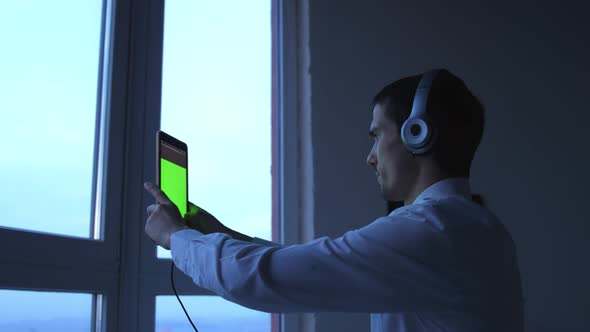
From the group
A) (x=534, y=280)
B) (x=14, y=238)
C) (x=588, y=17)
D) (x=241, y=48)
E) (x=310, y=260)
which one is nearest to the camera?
(x=310, y=260)

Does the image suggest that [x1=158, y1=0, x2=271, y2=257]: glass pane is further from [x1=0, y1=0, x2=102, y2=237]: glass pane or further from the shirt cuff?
the shirt cuff

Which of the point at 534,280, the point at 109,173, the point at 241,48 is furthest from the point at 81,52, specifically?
the point at 534,280

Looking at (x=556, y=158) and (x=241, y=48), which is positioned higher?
(x=241, y=48)

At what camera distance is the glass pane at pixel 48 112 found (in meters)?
1.37

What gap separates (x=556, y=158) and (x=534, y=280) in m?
0.52

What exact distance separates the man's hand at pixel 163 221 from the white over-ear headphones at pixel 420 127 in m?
0.43

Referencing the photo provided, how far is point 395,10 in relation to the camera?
2.37m

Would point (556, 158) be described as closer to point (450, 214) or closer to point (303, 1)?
point (303, 1)

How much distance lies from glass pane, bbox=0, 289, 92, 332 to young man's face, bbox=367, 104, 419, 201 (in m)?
0.83

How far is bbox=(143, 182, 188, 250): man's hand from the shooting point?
104 centimetres

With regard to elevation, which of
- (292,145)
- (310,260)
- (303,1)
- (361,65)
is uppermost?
(303,1)

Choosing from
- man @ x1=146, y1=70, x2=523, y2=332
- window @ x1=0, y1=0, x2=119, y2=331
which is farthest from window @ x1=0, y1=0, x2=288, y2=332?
man @ x1=146, y1=70, x2=523, y2=332

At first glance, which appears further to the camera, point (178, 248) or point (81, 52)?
point (81, 52)

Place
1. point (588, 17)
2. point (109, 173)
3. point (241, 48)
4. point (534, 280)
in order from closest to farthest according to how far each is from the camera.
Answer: point (109, 173) < point (241, 48) < point (534, 280) < point (588, 17)
